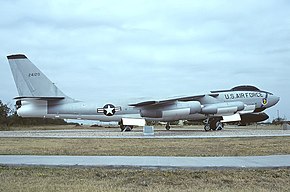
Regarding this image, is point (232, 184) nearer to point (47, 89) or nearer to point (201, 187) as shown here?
point (201, 187)

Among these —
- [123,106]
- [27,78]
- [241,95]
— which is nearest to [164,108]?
[123,106]

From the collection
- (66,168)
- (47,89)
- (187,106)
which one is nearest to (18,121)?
(47,89)

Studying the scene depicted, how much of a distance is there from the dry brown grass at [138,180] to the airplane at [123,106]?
3038 cm

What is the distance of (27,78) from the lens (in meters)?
40.2

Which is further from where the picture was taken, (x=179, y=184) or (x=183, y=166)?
(x=183, y=166)

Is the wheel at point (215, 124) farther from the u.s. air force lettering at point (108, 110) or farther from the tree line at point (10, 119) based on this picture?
the tree line at point (10, 119)

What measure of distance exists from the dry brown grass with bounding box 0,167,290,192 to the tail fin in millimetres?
32231

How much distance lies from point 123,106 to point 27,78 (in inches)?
407

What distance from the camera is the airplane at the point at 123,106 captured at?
130 ft

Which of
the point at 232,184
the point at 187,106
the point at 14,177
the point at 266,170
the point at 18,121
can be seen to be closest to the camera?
the point at 232,184

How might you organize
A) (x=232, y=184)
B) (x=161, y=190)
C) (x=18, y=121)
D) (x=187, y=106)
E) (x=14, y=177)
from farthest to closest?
1. (x=18, y=121)
2. (x=187, y=106)
3. (x=14, y=177)
4. (x=232, y=184)
5. (x=161, y=190)

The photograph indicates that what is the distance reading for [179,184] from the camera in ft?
24.1

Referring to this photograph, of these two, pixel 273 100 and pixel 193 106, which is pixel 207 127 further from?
pixel 273 100

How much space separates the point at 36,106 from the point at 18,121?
35.6m
